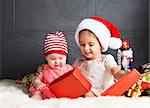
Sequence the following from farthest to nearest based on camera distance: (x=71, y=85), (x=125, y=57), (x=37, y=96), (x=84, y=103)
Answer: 1. (x=125, y=57)
2. (x=37, y=96)
3. (x=71, y=85)
4. (x=84, y=103)

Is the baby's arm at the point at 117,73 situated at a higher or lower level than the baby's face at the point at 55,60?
lower

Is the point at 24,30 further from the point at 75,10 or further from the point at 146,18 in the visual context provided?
the point at 146,18

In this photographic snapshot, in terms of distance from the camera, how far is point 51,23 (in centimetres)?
215

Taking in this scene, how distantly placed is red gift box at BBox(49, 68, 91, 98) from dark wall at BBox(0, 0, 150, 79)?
2.46ft

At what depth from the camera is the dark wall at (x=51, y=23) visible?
213 centimetres

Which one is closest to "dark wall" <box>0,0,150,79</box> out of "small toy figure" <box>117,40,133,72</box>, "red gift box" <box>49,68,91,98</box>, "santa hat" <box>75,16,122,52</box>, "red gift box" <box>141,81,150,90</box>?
"small toy figure" <box>117,40,133,72</box>

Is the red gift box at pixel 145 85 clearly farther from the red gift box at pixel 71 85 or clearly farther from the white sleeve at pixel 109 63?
the red gift box at pixel 71 85

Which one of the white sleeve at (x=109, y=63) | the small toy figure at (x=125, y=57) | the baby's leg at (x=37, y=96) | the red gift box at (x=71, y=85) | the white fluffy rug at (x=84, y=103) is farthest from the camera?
the small toy figure at (x=125, y=57)

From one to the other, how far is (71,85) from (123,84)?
20cm

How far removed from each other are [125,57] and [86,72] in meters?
0.37

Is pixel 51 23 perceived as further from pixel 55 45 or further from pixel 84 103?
pixel 84 103

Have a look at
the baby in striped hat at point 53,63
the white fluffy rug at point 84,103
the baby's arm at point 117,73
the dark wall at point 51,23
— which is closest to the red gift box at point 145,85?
the baby's arm at point 117,73

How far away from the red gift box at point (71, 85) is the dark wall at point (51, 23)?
748 mm

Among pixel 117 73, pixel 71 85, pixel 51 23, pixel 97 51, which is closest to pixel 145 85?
pixel 117 73
